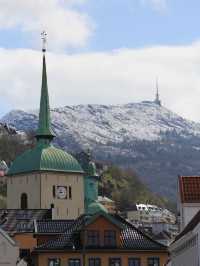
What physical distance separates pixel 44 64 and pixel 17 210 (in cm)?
3730

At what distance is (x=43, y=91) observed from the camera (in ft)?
601

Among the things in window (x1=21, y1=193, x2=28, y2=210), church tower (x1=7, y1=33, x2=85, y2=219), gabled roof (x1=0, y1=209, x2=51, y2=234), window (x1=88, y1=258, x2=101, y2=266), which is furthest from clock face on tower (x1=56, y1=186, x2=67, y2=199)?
window (x1=88, y1=258, x2=101, y2=266)

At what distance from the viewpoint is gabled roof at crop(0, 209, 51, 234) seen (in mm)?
144725

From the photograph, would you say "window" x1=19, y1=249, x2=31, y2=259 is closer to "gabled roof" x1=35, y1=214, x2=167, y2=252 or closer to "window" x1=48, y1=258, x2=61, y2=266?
"gabled roof" x1=35, y1=214, x2=167, y2=252

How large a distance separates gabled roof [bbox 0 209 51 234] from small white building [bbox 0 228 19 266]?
64.3ft

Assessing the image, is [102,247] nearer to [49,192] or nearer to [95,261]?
[95,261]

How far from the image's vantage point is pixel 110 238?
10856 cm

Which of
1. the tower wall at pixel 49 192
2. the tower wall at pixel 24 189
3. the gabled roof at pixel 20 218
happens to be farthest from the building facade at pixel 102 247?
the tower wall at pixel 24 189

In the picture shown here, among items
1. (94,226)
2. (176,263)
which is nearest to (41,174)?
(94,226)

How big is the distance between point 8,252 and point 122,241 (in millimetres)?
16137

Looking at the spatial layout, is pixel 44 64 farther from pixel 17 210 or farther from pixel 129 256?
pixel 129 256

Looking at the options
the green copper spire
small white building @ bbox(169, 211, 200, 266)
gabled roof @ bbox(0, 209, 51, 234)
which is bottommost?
small white building @ bbox(169, 211, 200, 266)

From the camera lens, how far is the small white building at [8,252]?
11836 centimetres

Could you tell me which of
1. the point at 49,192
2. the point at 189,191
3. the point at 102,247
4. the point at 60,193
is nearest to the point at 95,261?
the point at 102,247
